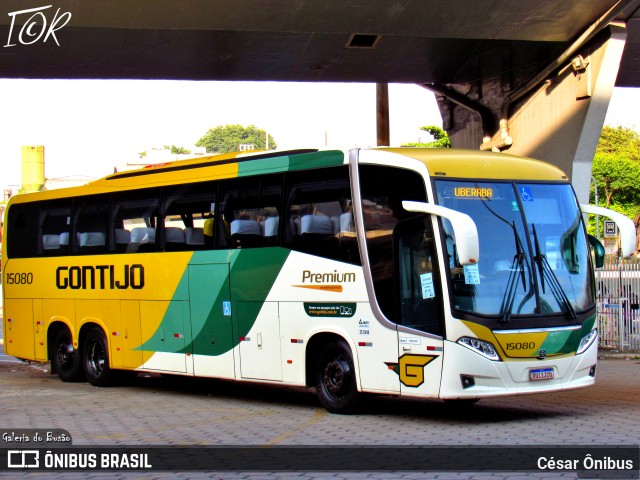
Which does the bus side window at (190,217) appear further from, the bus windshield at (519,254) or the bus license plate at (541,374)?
the bus license plate at (541,374)

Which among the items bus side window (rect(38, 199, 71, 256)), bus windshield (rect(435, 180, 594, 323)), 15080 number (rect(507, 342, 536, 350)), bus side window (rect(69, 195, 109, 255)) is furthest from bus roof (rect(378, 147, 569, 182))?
bus side window (rect(38, 199, 71, 256))

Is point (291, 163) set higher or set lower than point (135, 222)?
higher

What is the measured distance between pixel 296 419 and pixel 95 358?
668 cm

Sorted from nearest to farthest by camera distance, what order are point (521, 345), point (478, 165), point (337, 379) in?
point (521, 345)
point (478, 165)
point (337, 379)

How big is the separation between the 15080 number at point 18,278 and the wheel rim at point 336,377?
27.7 ft

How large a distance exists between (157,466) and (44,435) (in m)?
2.65

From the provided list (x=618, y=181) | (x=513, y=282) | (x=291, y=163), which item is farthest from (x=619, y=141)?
(x=513, y=282)

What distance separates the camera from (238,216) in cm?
1518

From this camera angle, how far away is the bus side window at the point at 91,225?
59.7 feet

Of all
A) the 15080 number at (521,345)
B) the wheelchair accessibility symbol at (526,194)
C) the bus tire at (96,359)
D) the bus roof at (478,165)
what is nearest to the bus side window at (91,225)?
the bus tire at (96,359)

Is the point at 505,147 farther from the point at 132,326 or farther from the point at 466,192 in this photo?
the point at 466,192

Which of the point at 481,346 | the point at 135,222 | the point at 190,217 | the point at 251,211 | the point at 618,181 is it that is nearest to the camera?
the point at 481,346

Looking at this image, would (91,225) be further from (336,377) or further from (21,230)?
(336,377)

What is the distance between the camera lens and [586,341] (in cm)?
1271
